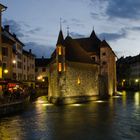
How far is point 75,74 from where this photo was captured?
5662 cm

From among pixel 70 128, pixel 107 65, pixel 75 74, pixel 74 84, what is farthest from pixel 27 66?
pixel 70 128

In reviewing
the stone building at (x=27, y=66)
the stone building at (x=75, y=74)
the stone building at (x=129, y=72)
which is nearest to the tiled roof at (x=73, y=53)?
the stone building at (x=75, y=74)

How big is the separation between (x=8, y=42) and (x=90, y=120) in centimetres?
2870

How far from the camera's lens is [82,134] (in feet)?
81.3

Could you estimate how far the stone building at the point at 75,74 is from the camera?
54031 millimetres

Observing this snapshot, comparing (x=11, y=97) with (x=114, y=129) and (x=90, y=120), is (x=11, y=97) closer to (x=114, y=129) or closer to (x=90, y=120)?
(x=90, y=120)

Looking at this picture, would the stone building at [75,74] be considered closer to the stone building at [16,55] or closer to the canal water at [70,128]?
the stone building at [16,55]

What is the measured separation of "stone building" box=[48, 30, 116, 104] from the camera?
54.0 metres

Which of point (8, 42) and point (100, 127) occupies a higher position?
point (8, 42)

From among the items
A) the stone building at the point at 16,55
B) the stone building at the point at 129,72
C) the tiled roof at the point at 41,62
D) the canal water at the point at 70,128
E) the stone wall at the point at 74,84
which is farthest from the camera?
the stone building at the point at 129,72

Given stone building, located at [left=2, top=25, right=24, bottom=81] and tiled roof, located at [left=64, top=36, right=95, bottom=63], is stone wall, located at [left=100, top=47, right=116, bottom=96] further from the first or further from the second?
stone building, located at [left=2, top=25, right=24, bottom=81]

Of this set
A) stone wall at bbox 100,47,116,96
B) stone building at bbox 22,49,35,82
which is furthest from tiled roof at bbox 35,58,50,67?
stone wall at bbox 100,47,116,96

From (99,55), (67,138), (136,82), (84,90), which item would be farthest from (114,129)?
(136,82)

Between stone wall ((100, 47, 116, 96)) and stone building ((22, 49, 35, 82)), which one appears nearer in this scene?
stone wall ((100, 47, 116, 96))
